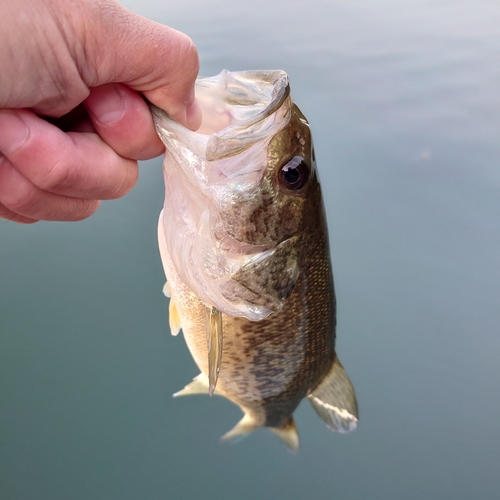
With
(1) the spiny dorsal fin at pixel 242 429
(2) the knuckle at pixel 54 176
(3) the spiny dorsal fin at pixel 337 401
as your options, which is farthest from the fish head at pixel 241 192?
(1) the spiny dorsal fin at pixel 242 429

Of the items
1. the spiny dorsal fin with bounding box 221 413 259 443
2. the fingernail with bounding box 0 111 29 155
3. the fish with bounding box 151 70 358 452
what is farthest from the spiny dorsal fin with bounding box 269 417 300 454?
the fingernail with bounding box 0 111 29 155

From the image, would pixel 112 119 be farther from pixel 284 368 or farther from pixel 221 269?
pixel 284 368

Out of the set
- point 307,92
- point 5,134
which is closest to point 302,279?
point 5,134

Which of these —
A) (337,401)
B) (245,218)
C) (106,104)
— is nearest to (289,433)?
(337,401)

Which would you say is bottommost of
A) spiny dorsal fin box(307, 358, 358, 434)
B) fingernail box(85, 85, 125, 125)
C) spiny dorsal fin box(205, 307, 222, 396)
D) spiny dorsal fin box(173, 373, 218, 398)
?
spiny dorsal fin box(173, 373, 218, 398)

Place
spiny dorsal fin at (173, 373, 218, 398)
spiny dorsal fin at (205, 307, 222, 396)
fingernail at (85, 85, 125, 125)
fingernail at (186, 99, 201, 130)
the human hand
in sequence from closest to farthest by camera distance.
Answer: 1. the human hand
2. fingernail at (85, 85, 125, 125)
3. fingernail at (186, 99, 201, 130)
4. spiny dorsal fin at (205, 307, 222, 396)
5. spiny dorsal fin at (173, 373, 218, 398)

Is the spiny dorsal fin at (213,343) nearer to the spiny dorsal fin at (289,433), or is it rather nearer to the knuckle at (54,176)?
the knuckle at (54,176)

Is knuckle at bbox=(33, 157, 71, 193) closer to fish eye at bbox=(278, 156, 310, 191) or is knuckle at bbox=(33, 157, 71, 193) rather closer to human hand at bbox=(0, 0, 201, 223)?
human hand at bbox=(0, 0, 201, 223)
